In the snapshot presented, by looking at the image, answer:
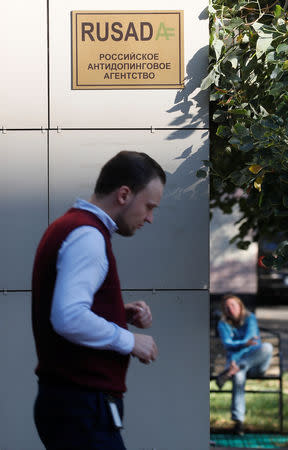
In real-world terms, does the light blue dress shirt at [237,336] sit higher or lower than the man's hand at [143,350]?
lower

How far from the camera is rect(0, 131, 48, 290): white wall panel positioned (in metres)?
4.71

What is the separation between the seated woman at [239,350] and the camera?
7.15m

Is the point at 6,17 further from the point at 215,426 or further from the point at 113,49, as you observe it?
the point at 215,426

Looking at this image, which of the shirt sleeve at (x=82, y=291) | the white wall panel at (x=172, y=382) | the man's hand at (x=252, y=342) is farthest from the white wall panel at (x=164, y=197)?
the man's hand at (x=252, y=342)

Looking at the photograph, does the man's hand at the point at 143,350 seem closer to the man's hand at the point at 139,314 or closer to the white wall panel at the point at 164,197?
the man's hand at the point at 139,314

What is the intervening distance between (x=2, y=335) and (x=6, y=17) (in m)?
1.97

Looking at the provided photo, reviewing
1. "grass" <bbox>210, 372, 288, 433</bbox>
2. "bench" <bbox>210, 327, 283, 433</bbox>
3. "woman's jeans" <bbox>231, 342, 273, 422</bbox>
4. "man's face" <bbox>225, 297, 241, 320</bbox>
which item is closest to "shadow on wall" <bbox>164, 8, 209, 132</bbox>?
"man's face" <bbox>225, 297, 241, 320</bbox>

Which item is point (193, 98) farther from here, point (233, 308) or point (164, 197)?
point (233, 308)

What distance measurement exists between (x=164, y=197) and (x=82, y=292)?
7.39 ft

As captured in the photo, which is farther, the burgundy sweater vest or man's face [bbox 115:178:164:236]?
man's face [bbox 115:178:164:236]

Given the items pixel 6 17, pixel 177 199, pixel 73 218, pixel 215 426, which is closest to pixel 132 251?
pixel 177 199

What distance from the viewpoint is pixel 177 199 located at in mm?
4762

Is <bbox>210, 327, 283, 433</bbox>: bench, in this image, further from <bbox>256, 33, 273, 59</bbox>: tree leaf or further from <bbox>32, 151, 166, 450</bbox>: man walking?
<bbox>32, 151, 166, 450</bbox>: man walking

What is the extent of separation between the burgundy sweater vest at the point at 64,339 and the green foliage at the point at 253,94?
155cm
